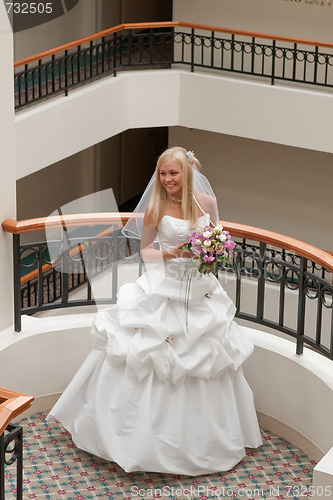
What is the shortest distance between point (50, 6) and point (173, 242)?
9.60m

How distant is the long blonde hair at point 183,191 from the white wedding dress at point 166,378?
74 mm

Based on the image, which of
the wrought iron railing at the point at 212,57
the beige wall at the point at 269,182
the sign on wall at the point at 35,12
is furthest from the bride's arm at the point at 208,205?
the beige wall at the point at 269,182

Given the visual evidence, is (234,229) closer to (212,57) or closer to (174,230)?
(174,230)

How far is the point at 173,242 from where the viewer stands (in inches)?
241

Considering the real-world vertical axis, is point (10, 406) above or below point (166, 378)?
above

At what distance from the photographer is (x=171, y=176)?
6.00 m

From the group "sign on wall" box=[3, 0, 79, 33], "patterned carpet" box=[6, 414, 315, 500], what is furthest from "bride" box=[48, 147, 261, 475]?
"sign on wall" box=[3, 0, 79, 33]

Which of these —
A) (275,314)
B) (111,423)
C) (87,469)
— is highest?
(111,423)

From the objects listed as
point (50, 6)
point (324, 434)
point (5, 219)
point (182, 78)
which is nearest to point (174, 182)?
point (5, 219)

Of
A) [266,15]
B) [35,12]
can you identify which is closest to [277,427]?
[266,15]

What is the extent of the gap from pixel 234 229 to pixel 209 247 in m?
0.77

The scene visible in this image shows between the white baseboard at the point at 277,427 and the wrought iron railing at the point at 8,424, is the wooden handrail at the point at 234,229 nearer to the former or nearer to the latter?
the white baseboard at the point at 277,427

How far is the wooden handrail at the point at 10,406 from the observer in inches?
159

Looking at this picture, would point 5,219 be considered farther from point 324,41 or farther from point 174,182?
point 324,41
